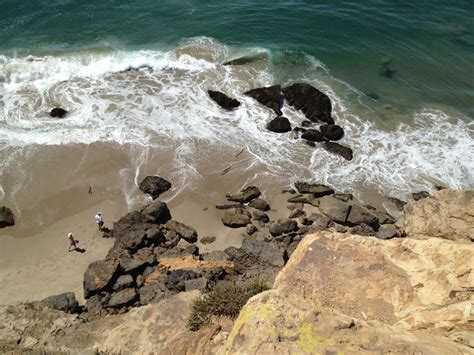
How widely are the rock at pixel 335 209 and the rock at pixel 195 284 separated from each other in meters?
6.89

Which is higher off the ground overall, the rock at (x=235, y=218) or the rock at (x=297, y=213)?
the rock at (x=235, y=218)

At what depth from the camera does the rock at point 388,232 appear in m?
17.6

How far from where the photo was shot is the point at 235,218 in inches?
727

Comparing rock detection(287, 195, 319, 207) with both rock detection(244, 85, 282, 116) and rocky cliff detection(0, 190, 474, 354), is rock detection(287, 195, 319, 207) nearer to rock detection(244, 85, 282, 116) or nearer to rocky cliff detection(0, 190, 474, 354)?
rocky cliff detection(0, 190, 474, 354)

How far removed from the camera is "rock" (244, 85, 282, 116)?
24797 millimetres

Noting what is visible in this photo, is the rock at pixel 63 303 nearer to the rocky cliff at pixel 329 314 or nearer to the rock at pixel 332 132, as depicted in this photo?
the rocky cliff at pixel 329 314

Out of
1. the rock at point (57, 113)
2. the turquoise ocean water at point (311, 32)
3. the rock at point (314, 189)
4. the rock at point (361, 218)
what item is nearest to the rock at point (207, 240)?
the rock at point (314, 189)

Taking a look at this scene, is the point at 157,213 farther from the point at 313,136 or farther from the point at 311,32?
the point at 311,32

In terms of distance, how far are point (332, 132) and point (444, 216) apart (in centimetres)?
944

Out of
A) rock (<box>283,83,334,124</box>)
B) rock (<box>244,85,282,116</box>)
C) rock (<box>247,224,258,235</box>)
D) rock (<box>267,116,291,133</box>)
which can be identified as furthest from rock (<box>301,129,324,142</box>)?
rock (<box>247,224,258,235</box>)

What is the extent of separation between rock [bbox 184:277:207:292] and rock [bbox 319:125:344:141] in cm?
1172

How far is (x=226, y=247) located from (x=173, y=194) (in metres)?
3.82

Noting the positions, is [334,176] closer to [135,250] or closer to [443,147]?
[443,147]

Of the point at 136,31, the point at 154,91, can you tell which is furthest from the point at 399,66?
the point at 136,31
